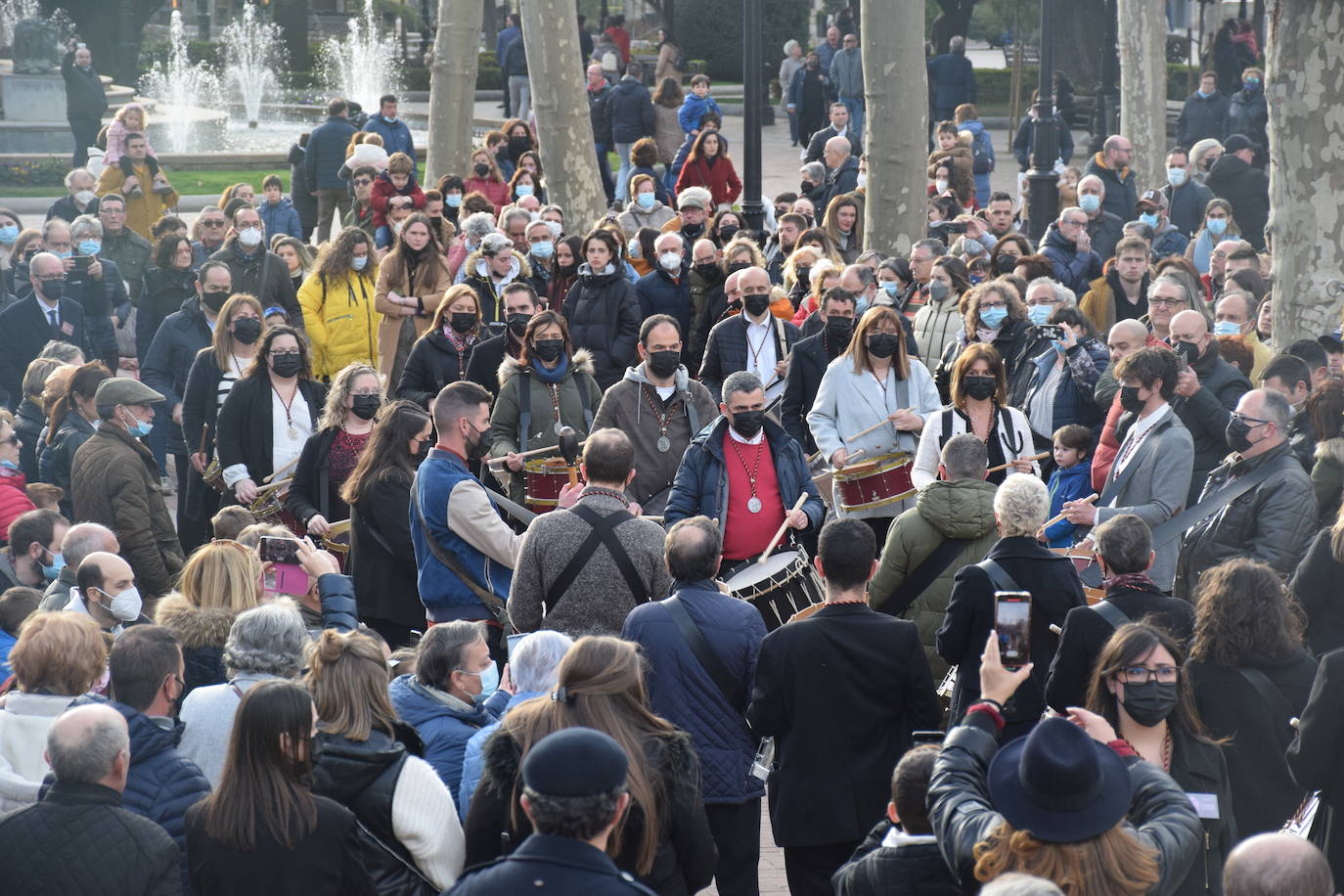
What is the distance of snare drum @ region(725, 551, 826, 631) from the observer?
7734 millimetres

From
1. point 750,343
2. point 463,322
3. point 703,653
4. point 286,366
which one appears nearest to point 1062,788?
point 703,653

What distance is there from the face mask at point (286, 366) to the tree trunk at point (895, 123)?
8.26 m

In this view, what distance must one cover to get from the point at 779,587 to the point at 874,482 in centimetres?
159

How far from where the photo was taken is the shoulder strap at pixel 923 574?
726 centimetres

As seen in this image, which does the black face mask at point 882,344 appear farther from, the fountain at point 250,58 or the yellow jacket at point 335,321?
the fountain at point 250,58

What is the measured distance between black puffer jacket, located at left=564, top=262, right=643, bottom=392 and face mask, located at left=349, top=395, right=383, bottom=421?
330 cm

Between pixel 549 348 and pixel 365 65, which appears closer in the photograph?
pixel 549 348

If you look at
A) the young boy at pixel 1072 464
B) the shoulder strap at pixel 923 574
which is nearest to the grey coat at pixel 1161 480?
the young boy at pixel 1072 464

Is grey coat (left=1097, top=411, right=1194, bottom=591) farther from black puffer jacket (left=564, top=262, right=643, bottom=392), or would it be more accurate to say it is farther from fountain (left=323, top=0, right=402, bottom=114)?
fountain (left=323, top=0, right=402, bottom=114)

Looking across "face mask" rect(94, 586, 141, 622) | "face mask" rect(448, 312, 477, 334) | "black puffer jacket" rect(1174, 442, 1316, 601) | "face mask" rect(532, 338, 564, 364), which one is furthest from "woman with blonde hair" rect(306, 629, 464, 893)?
"face mask" rect(448, 312, 477, 334)

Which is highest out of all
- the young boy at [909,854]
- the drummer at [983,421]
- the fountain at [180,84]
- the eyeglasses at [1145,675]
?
the fountain at [180,84]

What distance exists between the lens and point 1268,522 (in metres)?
7.45

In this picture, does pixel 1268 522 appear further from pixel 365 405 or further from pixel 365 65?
pixel 365 65

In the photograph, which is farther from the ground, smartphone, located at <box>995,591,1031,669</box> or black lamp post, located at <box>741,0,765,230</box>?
black lamp post, located at <box>741,0,765,230</box>
